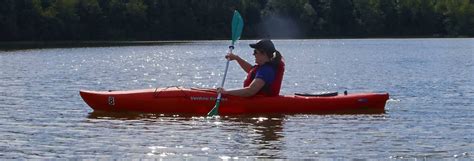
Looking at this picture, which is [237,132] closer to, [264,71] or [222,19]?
[264,71]

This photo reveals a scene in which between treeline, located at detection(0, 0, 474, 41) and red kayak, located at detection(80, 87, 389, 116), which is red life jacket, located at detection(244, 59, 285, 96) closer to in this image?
red kayak, located at detection(80, 87, 389, 116)

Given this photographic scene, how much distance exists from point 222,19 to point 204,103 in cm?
9455

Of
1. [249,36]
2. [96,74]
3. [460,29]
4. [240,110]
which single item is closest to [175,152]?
[240,110]

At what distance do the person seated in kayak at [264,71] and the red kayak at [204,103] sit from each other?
0.51ft

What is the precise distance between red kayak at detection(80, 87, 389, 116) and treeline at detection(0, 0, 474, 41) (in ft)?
225

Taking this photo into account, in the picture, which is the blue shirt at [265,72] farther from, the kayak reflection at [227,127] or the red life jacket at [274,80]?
the kayak reflection at [227,127]

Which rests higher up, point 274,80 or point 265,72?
point 265,72

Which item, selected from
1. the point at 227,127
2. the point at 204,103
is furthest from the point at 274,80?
the point at 227,127

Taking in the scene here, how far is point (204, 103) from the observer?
17281 millimetres

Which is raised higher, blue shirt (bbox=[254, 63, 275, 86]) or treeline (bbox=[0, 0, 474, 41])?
blue shirt (bbox=[254, 63, 275, 86])

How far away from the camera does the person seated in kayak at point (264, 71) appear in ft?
55.3

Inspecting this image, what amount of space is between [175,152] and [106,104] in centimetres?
526

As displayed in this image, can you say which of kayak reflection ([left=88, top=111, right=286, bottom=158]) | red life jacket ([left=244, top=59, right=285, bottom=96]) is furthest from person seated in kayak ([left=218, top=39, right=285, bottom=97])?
kayak reflection ([left=88, top=111, right=286, bottom=158])

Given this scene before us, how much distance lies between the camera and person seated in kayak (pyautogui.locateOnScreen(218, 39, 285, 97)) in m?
16.8
